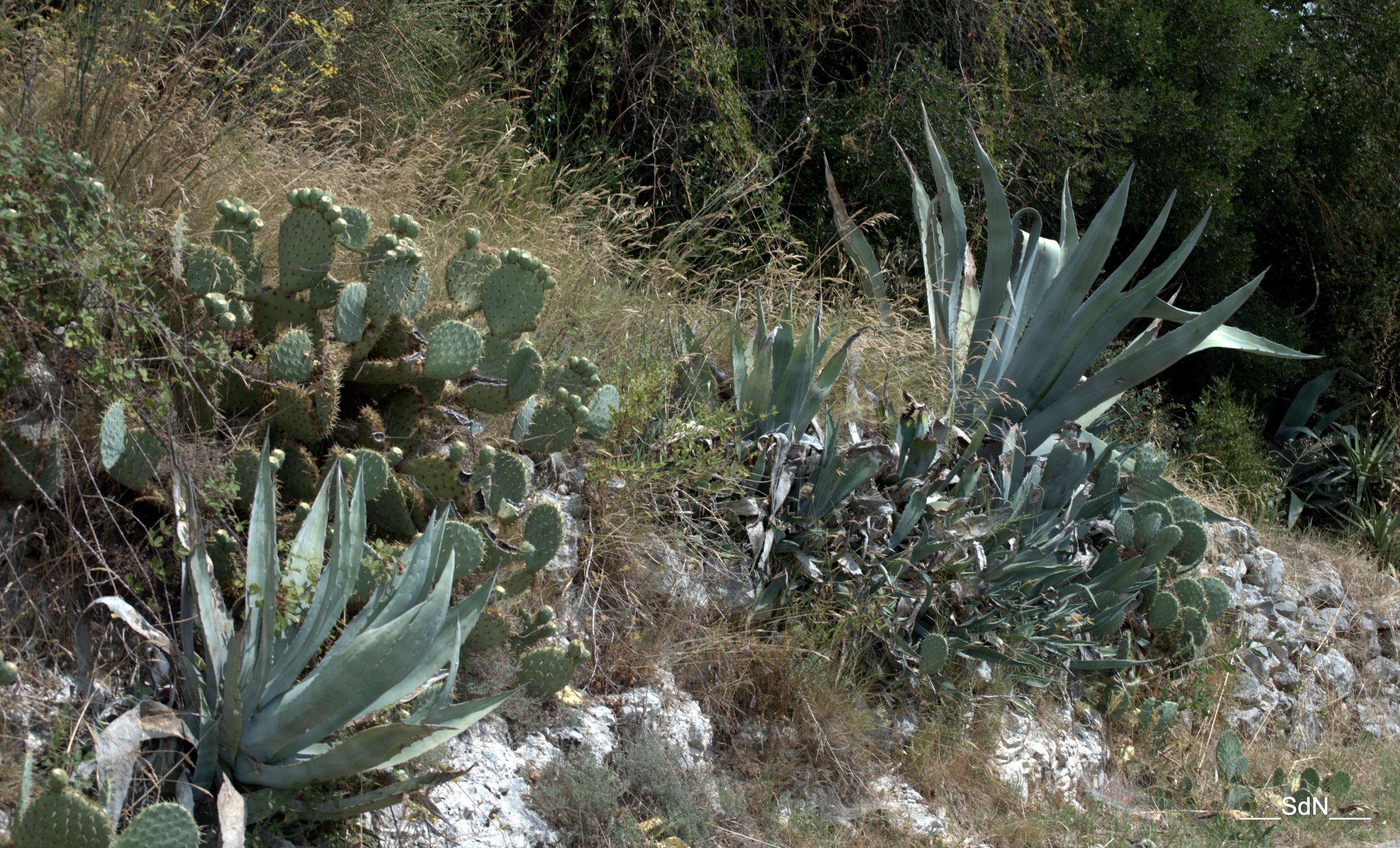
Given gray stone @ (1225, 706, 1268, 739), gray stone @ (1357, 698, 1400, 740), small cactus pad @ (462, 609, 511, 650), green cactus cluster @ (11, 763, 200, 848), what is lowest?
gray stone @ (1357, 698, 1400, 740)

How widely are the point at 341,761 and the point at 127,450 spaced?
930mm

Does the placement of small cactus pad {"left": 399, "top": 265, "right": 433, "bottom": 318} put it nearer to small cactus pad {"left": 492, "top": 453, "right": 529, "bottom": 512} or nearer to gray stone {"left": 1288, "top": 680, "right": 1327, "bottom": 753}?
small cactus pad {"left": 492, "top": 453, "right": 529, "bottom": 512}

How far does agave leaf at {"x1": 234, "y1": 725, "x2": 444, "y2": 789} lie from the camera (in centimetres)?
221

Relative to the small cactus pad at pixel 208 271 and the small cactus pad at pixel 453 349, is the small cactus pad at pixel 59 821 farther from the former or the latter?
the small cactus pad at pixel 453 349

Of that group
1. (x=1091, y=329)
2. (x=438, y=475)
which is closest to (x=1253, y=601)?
(x=1091, y=329)

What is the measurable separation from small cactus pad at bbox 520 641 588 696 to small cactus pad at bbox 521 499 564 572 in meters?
0.26

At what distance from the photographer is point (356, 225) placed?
3295 mm

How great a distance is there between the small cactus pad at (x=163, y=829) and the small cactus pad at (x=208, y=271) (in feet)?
4.84

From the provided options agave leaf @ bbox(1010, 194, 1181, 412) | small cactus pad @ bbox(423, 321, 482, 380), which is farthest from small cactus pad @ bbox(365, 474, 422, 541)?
agave leaf @ bbox(1010, 194, 1181, 412)

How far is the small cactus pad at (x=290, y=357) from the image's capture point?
2.97 m

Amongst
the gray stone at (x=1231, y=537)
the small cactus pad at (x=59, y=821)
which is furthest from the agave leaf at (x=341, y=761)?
the gray stone at (x=1231, y=537)

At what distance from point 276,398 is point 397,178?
7.58 feet

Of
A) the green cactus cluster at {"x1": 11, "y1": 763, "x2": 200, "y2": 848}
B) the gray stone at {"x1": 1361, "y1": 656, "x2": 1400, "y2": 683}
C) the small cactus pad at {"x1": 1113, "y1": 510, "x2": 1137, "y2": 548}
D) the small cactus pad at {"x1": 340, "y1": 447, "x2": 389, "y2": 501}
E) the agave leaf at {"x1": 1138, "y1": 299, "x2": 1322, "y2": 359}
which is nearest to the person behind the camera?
the green cactus cluster at {"x1": 11, "y1": 763, "x2": 200, "y2": 848}

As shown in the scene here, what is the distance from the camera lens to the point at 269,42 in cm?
468
